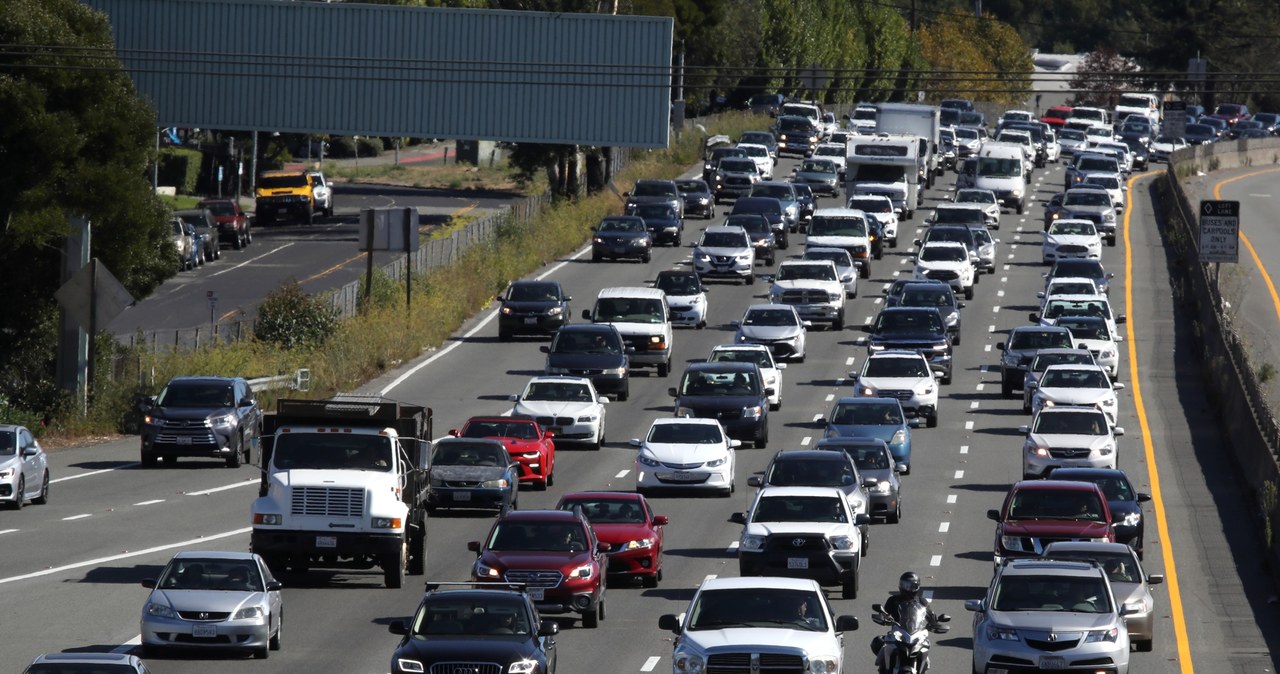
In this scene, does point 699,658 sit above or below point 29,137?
below

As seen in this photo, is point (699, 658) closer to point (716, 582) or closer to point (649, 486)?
point (716, 582)

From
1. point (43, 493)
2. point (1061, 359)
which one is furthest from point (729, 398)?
point (43, 493)

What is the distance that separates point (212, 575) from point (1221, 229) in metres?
40.5

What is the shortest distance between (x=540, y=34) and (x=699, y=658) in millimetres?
50659

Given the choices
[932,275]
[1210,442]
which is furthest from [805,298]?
[1210,442]

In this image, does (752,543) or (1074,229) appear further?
(1074,229)

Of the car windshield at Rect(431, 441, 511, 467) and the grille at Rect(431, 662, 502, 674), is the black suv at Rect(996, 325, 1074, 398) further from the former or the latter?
the grille at Rect(431, 662, 502, 674)

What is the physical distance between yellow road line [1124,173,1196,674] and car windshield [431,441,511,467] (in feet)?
35.1

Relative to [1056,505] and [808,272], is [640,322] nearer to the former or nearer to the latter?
[808,272]

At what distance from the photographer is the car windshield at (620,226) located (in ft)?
227

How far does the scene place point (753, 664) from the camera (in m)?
20.4

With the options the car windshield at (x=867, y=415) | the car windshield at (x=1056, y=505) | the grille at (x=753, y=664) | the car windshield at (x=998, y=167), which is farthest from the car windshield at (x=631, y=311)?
the car windshield at (x=998, y=167)

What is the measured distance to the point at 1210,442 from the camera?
148 ft

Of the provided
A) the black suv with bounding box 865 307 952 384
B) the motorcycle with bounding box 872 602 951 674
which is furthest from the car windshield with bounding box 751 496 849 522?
the black suv with bounding box 865 307 952 384
